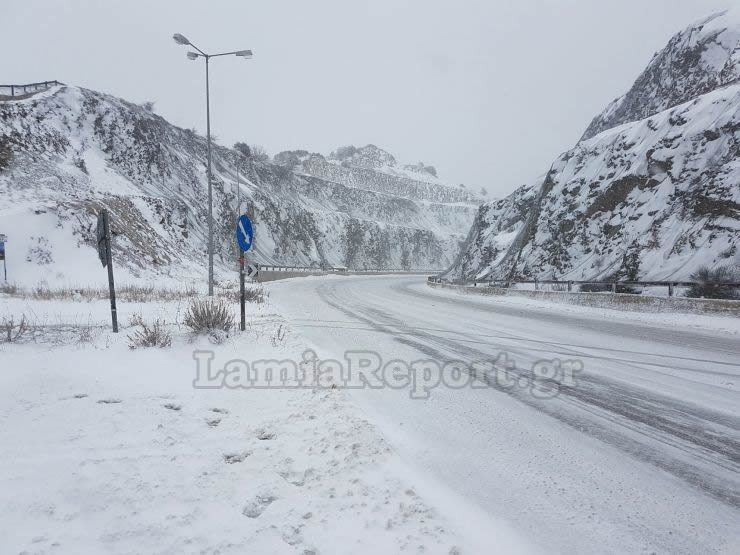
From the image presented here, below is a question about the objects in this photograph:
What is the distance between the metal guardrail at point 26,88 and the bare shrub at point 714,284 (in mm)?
47613

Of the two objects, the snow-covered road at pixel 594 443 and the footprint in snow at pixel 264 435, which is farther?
the footprint in snow at pixel 264 435

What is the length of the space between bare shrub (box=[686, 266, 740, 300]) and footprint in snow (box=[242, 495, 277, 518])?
14.7m

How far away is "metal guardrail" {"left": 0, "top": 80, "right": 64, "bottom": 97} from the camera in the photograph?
111ft

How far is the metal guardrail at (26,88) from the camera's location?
33969mm

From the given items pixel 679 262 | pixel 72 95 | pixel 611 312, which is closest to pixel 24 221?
pixel 72 95

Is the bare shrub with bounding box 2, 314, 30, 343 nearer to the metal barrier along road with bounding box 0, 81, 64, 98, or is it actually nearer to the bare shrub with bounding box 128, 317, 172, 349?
the bare shrub with bounding box 128, 317, 172, 349

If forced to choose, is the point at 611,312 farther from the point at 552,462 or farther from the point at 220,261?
the point at 220,261

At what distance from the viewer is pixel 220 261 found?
41.6 metres

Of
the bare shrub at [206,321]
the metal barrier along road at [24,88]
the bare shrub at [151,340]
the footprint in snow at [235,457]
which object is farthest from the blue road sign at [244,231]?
the metal barrier along road at [24,88]

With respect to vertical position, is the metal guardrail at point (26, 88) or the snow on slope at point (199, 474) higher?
the metal guardrail at point (26, 88)

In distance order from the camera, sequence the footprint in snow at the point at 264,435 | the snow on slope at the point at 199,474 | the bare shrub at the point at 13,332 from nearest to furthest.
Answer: the snow on slope at the point at 199,474
the footprint in snow at the point at 264,435
the bare shrub at the point at 13,332

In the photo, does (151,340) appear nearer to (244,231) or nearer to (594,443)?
(244,231)

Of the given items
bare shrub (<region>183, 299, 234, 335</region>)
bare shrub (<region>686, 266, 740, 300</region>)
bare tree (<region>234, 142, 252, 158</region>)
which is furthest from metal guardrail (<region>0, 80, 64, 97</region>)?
bare shrub (<region>686, 266, 740, 300</region>)

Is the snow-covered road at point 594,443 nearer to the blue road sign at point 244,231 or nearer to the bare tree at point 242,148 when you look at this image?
the blue road sign at point 244,231
